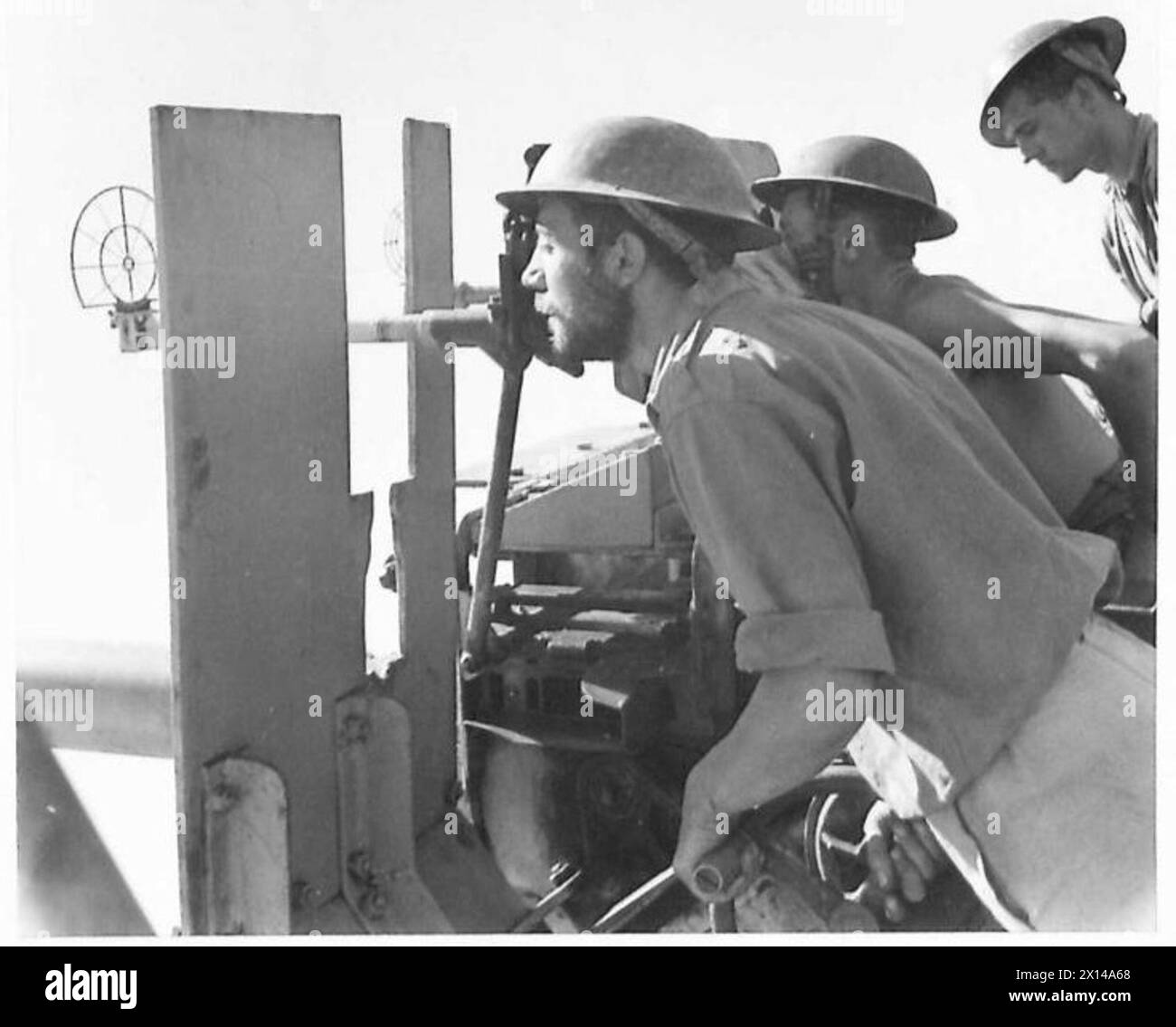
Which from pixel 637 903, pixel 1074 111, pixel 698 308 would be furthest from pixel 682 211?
pixel 637 903

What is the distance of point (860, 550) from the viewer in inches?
91.0

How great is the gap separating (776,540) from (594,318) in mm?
527

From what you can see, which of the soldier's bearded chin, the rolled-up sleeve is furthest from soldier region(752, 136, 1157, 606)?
the rolled-up sleeve

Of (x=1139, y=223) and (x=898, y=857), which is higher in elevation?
(x=1139, y=223)

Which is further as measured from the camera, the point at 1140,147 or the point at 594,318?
the point at 1140,147

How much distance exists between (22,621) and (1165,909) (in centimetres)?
219

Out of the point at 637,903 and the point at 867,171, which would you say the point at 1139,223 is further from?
the point at 637,903

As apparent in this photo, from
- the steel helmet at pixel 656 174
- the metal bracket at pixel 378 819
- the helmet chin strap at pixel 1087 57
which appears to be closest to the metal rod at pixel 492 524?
the metal bracket at pixel 378 819

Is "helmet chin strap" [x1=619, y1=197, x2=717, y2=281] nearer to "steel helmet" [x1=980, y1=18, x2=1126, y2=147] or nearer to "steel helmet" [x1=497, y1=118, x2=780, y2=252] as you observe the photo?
"steel helmet" [x1=497, y1=118, x2=780, y2=252]

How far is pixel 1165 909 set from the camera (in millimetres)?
2562

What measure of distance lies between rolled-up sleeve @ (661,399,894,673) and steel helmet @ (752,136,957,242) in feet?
3.22

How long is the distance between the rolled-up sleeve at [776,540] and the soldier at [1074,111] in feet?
3.36
